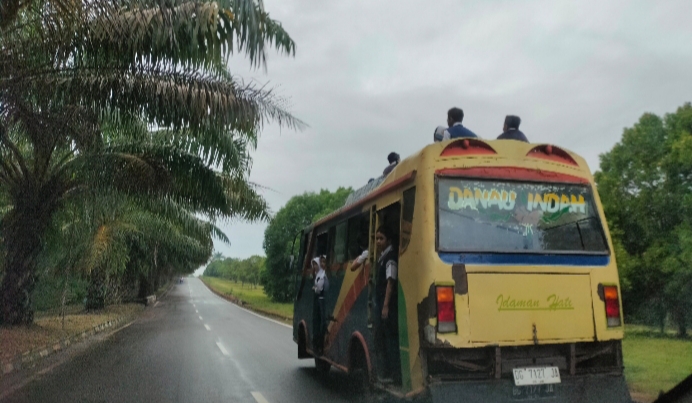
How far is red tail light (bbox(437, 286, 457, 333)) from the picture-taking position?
5.30 meters

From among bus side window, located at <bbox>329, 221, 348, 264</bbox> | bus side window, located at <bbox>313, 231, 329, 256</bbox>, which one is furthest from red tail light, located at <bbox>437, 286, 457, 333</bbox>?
bus side window, located at <bbox>313, 231, 329, 256</bbox>

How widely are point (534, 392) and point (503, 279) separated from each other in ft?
3.34

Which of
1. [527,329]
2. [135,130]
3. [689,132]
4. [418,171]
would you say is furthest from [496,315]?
[135,130]

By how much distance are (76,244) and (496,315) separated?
1749cm

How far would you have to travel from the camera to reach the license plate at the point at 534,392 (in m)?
5.44

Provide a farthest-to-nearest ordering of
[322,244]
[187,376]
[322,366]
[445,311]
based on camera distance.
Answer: [322,366] < [187,376] < [322,244] < [445,311]

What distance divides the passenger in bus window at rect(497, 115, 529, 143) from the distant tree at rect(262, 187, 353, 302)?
1232 inches

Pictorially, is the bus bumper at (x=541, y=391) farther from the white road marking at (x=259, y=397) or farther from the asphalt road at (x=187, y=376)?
the white road marking at (x=259, y=397)

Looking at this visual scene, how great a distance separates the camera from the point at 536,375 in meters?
5.50

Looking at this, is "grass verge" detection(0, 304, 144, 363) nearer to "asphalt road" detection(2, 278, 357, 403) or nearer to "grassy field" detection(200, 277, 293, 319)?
"asphalt road" detection(2, 278, 357, 403)

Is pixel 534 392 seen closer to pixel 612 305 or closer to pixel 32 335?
pixel 612 305

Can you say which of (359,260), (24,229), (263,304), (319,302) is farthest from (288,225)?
(359,260)

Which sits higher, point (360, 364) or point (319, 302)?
point (319, 302)

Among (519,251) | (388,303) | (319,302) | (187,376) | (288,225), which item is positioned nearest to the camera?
(519,251)
